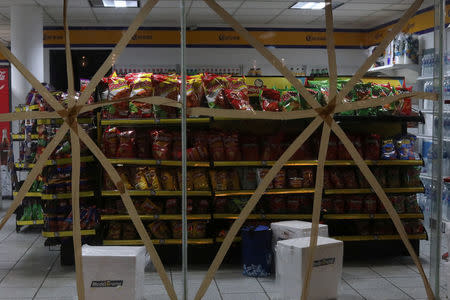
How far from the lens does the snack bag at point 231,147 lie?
510 cm

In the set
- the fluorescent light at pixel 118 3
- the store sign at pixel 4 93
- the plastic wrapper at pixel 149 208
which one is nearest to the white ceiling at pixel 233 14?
the fluorescent light at pixel 118 3

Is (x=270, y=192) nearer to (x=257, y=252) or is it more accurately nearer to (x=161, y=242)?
(x=257, y=252)

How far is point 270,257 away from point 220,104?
1.56m

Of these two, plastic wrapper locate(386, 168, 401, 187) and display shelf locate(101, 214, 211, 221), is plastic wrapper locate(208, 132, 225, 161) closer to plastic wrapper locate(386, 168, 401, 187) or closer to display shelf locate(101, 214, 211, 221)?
display shelf locate(101, 214, 211, 221)

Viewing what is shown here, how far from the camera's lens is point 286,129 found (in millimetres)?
5504

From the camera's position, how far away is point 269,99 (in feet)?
17.1

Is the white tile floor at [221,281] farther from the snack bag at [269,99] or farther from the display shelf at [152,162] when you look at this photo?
the snack bag at [269,99]

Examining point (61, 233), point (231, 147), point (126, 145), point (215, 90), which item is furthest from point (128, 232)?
point (215, 90)

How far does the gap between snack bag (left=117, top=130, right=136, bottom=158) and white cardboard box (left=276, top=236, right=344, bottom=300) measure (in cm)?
189

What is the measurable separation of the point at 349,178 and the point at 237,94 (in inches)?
59.9

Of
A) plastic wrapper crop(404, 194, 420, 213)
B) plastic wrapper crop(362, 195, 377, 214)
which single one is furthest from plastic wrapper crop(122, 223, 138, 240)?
plastic wrapper crop(404, 194, 420, 213)

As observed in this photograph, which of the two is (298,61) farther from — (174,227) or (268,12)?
(174,227)

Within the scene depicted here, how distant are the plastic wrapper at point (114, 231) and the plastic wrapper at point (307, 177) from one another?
1.96 metres

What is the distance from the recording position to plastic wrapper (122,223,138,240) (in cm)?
508
